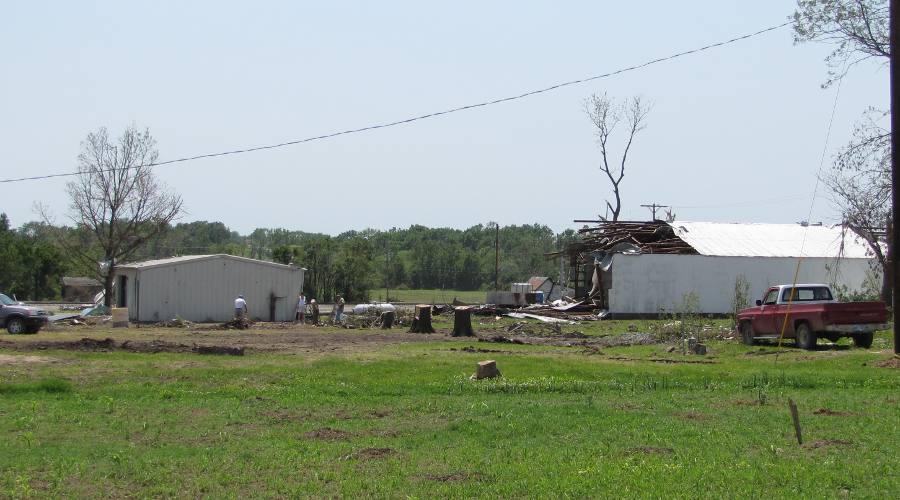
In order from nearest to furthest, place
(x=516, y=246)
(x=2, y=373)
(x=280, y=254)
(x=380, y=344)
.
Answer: (x=2, y=373) < (x=380, y=344) < (x=280, y=254) < (x=516, y=246)

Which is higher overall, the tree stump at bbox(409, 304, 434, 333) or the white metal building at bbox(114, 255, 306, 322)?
the white metal building at bbox(114, 255, 306, 322)

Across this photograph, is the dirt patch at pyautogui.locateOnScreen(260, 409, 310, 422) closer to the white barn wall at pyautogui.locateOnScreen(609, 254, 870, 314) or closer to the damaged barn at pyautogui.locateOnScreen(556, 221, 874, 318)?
the damaged barn at pyautogui.locateOnScreen(556, 221, 874, 318)

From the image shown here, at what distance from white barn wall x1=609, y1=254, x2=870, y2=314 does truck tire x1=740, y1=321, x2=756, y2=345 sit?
74.3 feet

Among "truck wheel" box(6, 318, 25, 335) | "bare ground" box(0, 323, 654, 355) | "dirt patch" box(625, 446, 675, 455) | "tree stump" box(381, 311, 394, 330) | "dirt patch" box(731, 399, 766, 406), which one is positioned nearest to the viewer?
"dirt patch" box(625, 446, 675, 455)

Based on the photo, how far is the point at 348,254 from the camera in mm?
88500

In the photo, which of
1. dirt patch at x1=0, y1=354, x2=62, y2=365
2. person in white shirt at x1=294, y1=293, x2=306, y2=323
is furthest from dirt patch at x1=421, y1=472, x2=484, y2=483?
person in white shirt at x1=294, y1=293, x2=306, y2=323

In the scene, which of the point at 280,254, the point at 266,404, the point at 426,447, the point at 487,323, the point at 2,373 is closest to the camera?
the point at 426,447

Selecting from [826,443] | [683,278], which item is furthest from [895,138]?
[683,278]

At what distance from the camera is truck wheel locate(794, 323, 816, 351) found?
87.7 ft

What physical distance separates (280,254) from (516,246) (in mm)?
80836

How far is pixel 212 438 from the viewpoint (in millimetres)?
12094

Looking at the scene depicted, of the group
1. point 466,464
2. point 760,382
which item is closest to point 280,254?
point 760,382

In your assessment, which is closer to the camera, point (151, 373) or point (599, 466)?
point (599, 466)

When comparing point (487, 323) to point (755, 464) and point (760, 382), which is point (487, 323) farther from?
point (755, 464)
